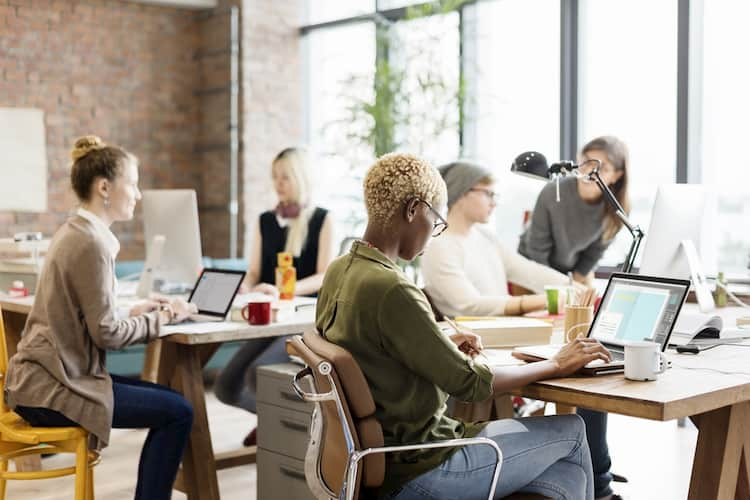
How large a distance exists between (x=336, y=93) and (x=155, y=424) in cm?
473

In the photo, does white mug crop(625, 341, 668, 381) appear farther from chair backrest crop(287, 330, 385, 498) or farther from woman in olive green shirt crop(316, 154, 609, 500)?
chair backrest crop(287, 330, 385, 498)

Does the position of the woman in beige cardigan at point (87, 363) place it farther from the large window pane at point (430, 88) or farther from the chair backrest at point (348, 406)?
the large window pane at point (430, 88)

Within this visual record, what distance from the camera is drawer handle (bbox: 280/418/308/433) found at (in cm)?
317

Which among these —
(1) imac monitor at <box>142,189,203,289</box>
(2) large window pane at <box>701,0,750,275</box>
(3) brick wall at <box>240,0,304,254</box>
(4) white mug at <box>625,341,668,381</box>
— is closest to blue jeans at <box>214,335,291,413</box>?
(1) imac monitor at <box>142,189,203,289</box>

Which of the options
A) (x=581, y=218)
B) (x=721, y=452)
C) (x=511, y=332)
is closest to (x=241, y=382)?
(x=581, y=218)

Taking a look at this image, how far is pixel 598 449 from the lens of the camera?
11.7 ft

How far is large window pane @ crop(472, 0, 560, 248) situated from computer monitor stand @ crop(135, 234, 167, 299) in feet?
8.69

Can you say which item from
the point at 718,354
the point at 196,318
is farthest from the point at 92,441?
the point at 718,354

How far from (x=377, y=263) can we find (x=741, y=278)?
271 centimetres

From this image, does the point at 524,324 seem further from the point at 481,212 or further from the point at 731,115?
the point at 731,115

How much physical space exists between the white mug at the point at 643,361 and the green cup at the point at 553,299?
3.78ft

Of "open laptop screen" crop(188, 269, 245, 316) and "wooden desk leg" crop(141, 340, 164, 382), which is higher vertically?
"open laptop screen" crop(188, 269, 245, 316)

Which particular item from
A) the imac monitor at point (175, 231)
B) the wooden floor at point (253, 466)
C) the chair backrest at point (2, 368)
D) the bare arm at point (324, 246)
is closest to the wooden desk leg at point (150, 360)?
the wooden floor at point (253, 466)

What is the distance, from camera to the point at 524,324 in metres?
2.84
